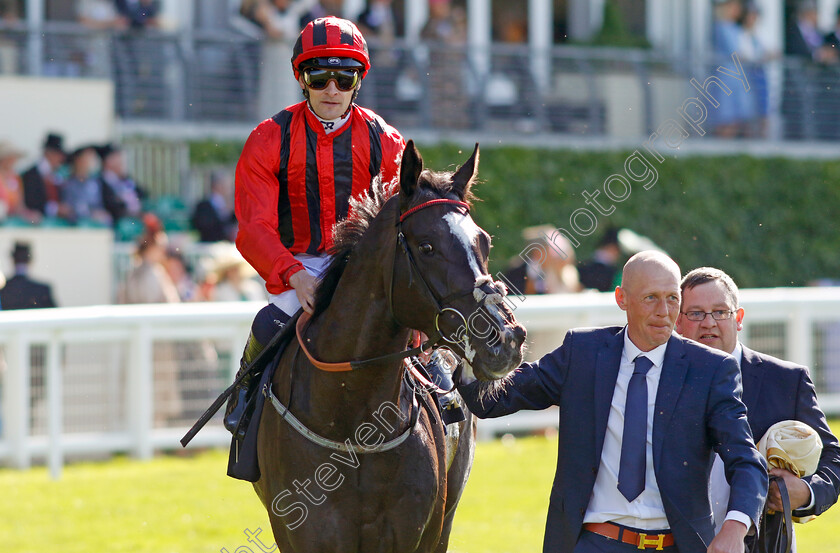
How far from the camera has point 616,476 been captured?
330 cm

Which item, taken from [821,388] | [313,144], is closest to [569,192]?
[821,388]

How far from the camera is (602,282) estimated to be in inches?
409

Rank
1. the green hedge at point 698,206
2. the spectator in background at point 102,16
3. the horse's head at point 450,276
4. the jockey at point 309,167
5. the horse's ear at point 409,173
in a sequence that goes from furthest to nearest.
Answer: the green hedge at point 698,206 < the spectator in background at point 102,16 < the jockey at point 309,167 < the horse's ear at point 409,173 < the horse's head at point 450,276

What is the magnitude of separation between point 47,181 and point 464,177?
25.5ft

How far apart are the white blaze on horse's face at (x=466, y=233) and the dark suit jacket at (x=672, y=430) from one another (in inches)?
20.8

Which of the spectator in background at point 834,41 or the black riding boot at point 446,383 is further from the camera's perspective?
the spectator in background at point 834,41

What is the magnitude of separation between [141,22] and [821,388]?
7966mm

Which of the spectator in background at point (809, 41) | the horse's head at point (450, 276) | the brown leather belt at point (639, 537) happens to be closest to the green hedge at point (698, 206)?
the spectator in background at point (809, 41)

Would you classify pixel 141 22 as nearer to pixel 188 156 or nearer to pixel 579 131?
pixel 188 156

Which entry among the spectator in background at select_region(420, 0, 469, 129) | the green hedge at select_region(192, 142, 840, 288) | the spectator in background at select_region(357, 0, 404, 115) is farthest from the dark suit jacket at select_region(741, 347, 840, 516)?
the spectator in background at select_region(420, 0, 469, 129)

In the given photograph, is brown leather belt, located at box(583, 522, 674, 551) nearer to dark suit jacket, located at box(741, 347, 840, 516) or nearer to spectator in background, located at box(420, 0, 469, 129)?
dark suit jacket, located at box(741, 347, 840, 516)

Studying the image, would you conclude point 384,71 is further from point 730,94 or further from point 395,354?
point 395,354

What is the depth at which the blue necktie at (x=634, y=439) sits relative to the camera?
10.6 feet

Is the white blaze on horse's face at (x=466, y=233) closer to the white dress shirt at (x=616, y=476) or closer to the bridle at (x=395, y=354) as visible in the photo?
the bridle at (x=395, y=354)
